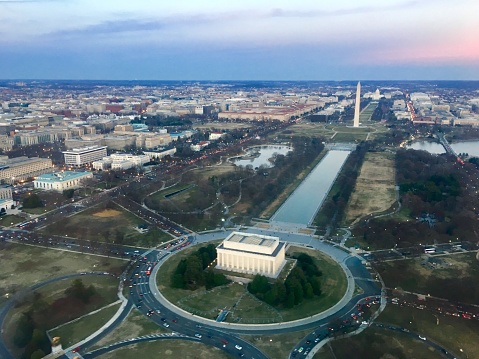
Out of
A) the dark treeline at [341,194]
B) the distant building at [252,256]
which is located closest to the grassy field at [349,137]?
the dark treeline at [341,194]

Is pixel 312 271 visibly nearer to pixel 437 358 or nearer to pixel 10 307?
pixel 437 358

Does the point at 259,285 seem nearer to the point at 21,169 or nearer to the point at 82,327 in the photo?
the point at 82,327

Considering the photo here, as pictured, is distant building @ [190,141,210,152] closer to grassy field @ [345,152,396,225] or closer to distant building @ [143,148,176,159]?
distant building @ [143,148,176,159]

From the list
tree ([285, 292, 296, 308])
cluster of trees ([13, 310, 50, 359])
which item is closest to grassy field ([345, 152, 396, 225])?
tree ([285, 292, 296, 308])

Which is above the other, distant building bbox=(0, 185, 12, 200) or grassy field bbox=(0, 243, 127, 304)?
distant building bbox=(0, 185, 12, 200)

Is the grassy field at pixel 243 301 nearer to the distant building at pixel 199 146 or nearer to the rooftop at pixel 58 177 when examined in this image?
the rooftop at pixel 58 177
